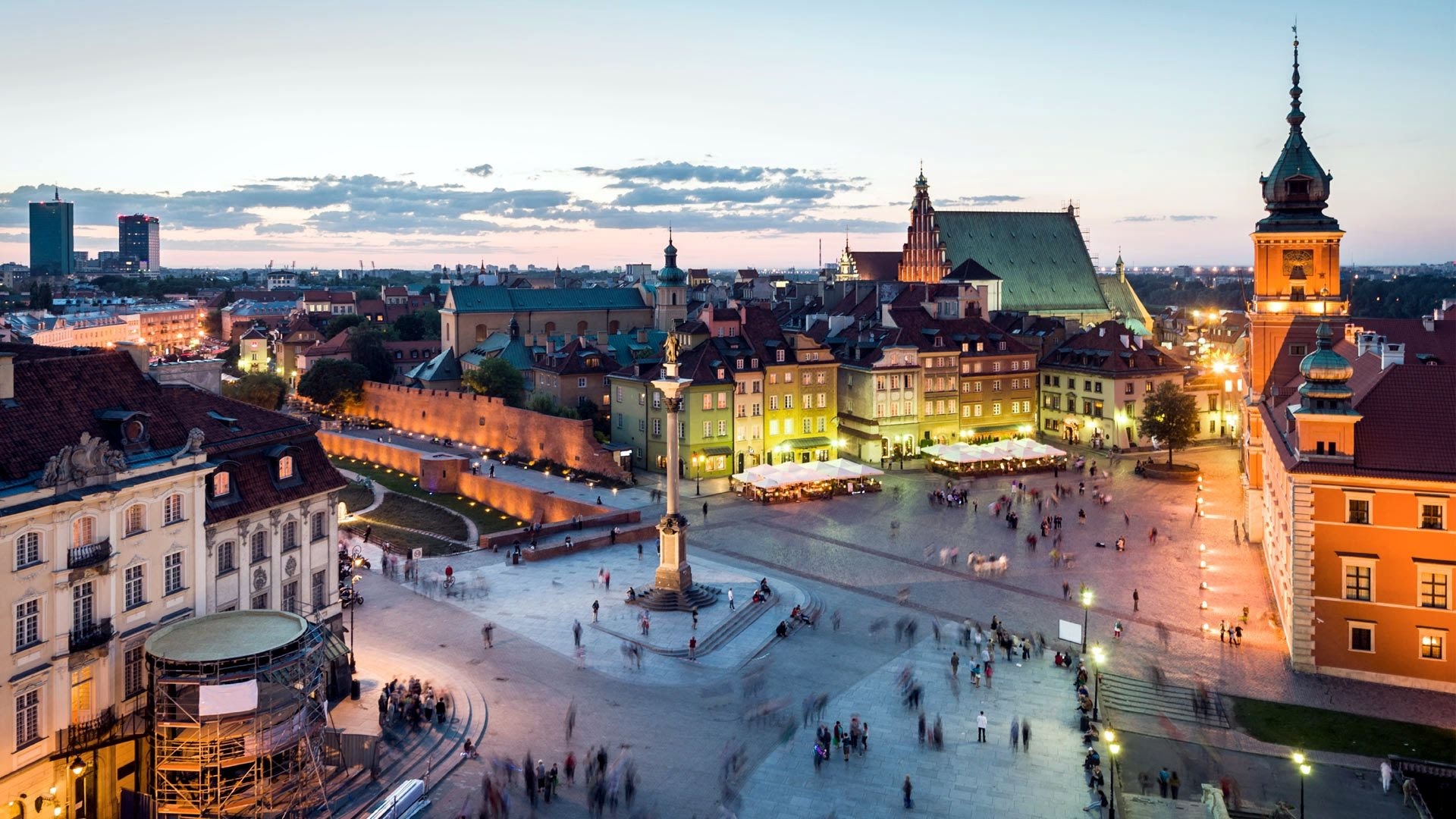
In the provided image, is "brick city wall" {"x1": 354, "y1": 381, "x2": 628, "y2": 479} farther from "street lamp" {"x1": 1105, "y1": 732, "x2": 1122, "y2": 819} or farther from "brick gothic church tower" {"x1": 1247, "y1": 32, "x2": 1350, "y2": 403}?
"street lamp" {"x1": 1105, "y1": 732, "x2": 1122, "y2": 819}

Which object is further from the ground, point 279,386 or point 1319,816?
point 279,386

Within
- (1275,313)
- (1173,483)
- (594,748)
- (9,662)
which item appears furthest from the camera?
(1173,483)

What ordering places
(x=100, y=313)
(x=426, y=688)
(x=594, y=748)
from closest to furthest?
(x=594, y=748), (x=426, y=688), (x=100, y=313)

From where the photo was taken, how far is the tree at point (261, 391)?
81.0m

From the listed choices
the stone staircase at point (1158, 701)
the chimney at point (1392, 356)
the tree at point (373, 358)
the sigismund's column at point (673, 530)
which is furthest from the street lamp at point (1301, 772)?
the tree at point (373, 358)

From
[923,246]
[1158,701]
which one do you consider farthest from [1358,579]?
[923,246]

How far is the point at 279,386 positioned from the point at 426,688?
6161 cm

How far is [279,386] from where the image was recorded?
275 ft

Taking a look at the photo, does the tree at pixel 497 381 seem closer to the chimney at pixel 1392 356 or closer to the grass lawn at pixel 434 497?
the grass lawn at pixel 434 497

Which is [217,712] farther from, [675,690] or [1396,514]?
[1396,514]

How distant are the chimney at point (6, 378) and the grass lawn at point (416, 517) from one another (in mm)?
27816

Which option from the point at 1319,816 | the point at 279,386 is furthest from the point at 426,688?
the point at 279,386

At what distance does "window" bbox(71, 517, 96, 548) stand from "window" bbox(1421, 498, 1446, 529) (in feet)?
112

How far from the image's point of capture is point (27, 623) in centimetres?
2178
